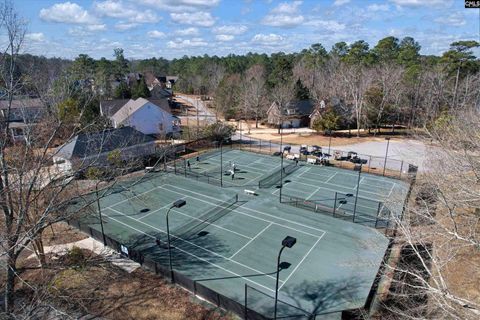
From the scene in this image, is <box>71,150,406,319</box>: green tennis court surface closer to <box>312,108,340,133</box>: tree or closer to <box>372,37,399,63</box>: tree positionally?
<box>312,108,340,133</box>: tree

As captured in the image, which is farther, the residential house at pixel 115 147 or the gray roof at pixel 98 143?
the residential house at pixel 115 147

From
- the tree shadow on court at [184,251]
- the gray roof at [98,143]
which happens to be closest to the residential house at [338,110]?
the gray roof at [98,143]

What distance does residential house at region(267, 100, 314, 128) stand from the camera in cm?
5741

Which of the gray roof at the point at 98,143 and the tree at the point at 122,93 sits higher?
the tree at the point at 122,93

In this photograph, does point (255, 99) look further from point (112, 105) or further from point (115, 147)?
point (115, 147)

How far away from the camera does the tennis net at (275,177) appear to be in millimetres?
28009

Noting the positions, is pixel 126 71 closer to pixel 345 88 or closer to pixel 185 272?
pixel 345 88

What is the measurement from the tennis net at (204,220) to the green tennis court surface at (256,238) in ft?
0.21

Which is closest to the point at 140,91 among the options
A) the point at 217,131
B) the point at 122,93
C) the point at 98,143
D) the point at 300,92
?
the point at 122,93

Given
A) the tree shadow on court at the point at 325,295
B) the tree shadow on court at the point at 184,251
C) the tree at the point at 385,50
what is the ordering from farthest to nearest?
the tree at the point at 385,50 → the tree shadow on court at the point at 184,251 → the tree shadow on court at the point at 325,295

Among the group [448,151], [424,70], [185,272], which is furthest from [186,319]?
[424,70]

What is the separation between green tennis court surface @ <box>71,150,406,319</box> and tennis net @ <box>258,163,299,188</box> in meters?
0.88

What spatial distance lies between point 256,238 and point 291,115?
1654 inches

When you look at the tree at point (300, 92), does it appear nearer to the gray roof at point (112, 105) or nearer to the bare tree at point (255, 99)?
the bare tree at point (255, 99)
